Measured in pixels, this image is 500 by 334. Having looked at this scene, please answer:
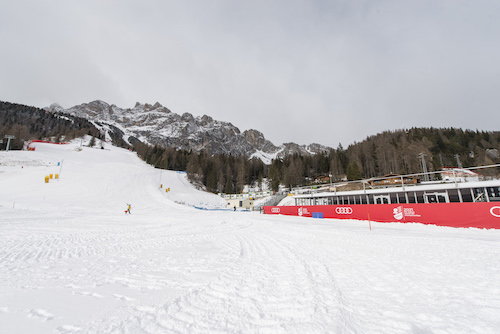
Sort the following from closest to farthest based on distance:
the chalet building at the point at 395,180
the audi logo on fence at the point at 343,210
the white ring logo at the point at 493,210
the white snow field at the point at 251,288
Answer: the white snow field at the point at 251,288
the white ring logo at the point at 493,210
the chalet building at the point at 395,180
the audi logo on fence at the point at 343,210

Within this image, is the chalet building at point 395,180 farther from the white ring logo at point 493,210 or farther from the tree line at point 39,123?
the tree line at point 39,123

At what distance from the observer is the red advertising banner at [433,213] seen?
10.6 meters

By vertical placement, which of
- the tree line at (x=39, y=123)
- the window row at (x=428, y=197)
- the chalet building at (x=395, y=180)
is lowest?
the window row at (x=428, y=197)

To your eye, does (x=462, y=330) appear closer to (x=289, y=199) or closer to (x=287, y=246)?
(x=287, y=246)

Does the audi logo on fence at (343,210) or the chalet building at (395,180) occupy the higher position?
the chalet building at (395,180)

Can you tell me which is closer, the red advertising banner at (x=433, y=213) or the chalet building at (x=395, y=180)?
the red advertising banner at (x=433, y=213)

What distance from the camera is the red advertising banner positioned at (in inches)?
419

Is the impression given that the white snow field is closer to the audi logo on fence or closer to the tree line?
the audi logo on fence

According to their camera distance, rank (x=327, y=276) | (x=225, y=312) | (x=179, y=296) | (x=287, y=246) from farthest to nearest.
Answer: (x=287, y=246) < (x=327, y=276) < (x=179, y=296) < (x=225, y=312)

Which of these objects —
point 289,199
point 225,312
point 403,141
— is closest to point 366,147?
point 403,141

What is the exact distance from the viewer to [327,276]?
14.0 feet

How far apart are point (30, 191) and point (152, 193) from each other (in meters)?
15.7

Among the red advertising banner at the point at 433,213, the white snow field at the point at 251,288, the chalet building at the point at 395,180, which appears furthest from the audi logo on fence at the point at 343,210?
the white snow field at the point at 251,288

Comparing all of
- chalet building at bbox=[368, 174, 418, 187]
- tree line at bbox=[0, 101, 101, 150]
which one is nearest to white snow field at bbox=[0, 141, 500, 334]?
chalet building at bbox=[368, 174, 418, 187]
